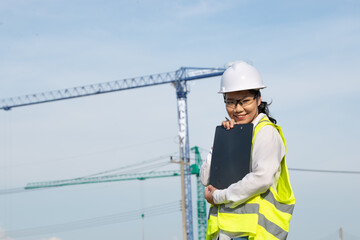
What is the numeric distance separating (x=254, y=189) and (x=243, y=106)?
0.66m

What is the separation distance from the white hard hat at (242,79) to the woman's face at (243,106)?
7 centimetres

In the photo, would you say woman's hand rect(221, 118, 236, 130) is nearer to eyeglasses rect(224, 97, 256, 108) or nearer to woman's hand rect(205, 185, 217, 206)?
eyeglasses rect(224, 97, 256, 108)

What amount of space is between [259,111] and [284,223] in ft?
2.87

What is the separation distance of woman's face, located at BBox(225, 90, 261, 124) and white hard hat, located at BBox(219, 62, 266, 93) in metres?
0.07

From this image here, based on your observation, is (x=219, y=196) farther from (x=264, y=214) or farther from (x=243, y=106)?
(x=243, y=106)

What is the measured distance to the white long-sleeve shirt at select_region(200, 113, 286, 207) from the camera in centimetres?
419

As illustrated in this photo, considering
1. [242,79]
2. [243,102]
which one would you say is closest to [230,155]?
[243,102]

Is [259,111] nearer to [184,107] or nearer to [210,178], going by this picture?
[210,178]

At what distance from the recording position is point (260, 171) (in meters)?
4.20

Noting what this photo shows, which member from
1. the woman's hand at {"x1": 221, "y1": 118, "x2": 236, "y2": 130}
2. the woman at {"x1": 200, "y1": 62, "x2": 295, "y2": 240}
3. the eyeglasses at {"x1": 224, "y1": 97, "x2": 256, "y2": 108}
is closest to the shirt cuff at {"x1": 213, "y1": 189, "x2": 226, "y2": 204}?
the woman at {"x1": 200, "y1": 62, "x2": 295, "y2": 240}

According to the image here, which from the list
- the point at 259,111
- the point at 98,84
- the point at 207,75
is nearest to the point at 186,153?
the point at 207,75

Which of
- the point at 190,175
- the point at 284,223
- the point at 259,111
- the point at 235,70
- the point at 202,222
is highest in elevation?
the point at 235,70

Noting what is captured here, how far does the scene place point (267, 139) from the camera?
428 centimetres

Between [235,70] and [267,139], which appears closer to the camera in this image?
[267,139]
